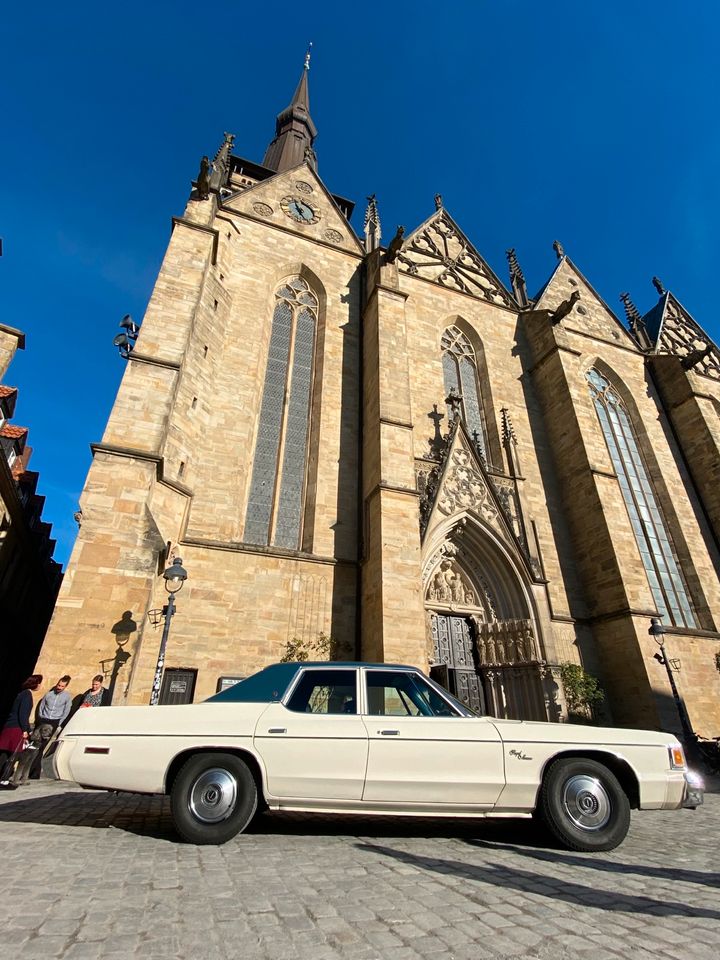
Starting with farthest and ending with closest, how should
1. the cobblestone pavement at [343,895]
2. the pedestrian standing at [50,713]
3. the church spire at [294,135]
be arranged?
the church spire at [294,135] → the pedestrian standing at [50,713] → the cobblestone pavement at [343,895]

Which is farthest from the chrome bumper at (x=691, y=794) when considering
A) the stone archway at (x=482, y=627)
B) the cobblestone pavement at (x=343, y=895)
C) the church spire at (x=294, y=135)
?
the church spire at (x=294, y=135)

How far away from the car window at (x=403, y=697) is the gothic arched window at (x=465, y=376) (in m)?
12.6

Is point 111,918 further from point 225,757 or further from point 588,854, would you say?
point 588,854

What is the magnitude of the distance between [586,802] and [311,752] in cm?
219

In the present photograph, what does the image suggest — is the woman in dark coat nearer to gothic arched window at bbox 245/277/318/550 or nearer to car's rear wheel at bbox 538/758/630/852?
gothic arched window at bbox 245/277/318/550

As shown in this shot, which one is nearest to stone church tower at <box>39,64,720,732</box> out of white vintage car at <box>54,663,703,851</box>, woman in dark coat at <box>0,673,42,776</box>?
woman in dark coat at <box>0,673,42,776</box>

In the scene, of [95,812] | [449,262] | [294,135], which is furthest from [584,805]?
[294,135]

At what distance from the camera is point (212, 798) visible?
3.47m

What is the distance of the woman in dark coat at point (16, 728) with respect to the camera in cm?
593

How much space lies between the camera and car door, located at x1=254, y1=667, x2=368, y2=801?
11.2 ft

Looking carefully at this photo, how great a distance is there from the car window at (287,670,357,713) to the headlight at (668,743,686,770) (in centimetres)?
256

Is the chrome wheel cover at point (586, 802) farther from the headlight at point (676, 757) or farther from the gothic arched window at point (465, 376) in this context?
the gothic arched window at point (465, 376)

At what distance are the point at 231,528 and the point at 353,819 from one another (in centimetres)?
770

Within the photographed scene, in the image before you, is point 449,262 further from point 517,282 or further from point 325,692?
point 325,692
